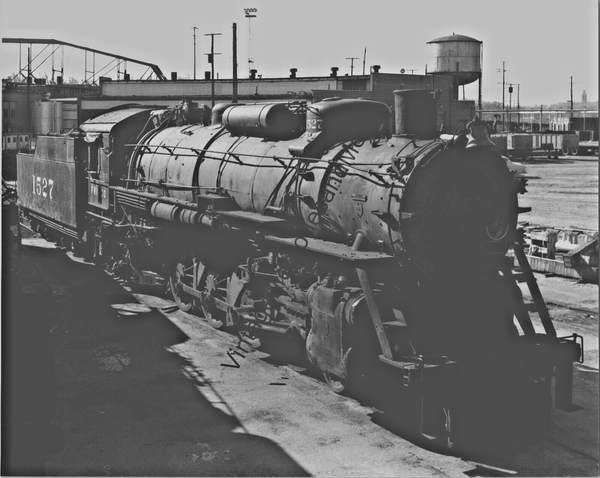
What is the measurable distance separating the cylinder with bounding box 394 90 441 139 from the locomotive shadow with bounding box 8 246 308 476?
440 cm

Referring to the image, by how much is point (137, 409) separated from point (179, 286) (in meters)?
5.65

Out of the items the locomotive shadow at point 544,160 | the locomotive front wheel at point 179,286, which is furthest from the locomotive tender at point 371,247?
the locomotive shadow at point 544,160

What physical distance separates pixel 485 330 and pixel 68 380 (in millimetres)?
6076

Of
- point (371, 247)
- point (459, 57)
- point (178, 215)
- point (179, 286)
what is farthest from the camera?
point (459, 57)

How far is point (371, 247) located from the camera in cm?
994

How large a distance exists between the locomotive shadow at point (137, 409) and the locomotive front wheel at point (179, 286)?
1.65 feet

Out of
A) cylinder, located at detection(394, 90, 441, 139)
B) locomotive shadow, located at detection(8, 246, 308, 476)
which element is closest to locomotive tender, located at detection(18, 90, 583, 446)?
cylinder, located at detection(394, 90, 441, 139)

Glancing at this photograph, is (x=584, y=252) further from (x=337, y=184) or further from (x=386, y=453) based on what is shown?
(x=386, y=453)

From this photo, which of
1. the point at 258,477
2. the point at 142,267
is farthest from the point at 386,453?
the point at 142,267

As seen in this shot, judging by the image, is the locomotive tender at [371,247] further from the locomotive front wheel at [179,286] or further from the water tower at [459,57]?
the water tower at [459,57]

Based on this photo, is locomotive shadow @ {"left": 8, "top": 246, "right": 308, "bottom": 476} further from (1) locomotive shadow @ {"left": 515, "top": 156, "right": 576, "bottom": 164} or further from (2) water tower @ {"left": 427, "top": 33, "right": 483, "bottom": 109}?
(1) locomotive shadow @ {"left": 515, "top": 156, "right": 576, "bottom": 164}

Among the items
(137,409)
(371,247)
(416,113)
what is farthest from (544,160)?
(137,409)

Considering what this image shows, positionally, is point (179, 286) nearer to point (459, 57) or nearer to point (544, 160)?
point (459, 57)

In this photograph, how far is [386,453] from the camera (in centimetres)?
876
